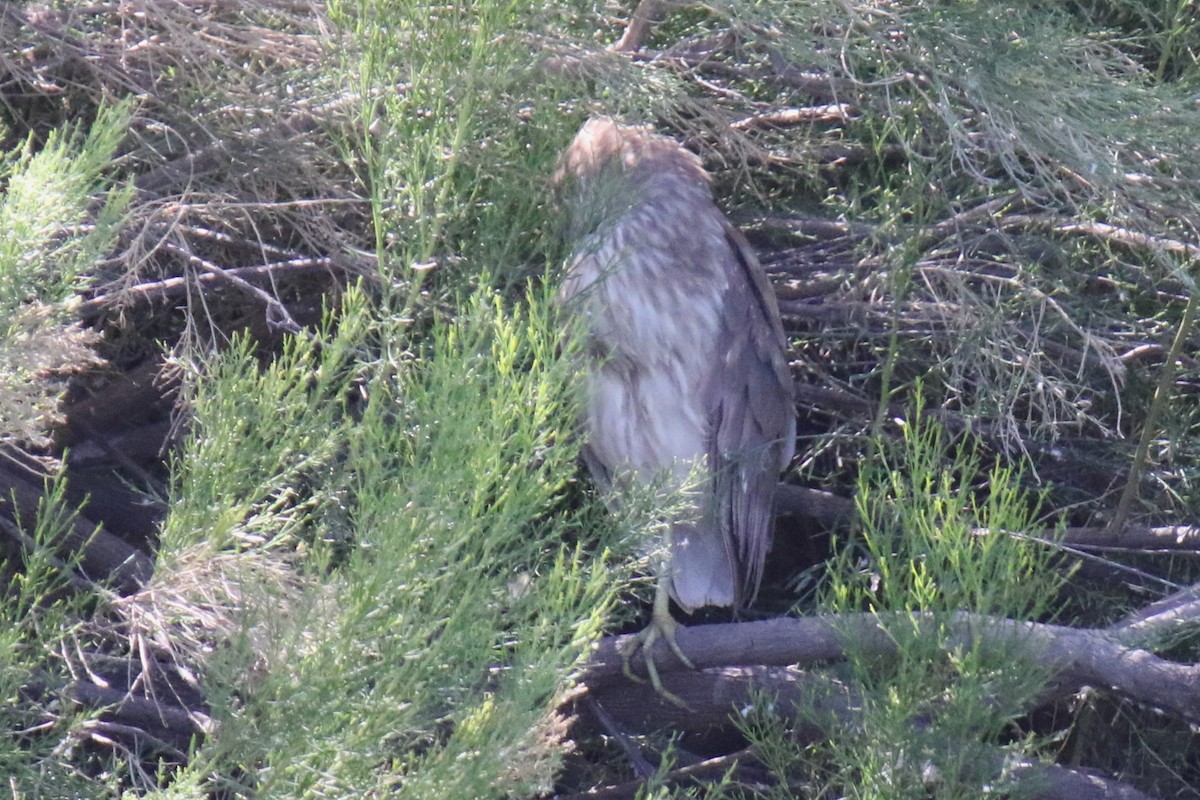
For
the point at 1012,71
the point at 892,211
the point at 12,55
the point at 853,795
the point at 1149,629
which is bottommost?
the point at 853,795

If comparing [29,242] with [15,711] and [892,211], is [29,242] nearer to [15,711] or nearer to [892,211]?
[15,711]

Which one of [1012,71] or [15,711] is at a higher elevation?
[1012,71]

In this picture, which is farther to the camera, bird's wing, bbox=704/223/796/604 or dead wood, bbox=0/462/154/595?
bird's wing, bbox=704/223/796/604

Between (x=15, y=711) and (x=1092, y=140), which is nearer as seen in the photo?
(x=15, y=711)

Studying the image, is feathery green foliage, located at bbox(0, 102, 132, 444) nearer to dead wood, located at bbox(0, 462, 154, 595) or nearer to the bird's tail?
dead wood, located at bbox(0, 462, 154, 595)

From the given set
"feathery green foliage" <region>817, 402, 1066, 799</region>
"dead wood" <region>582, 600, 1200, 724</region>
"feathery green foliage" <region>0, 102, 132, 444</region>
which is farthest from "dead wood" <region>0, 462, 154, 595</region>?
"feathery green foliage" <region>817, 402, 1066, 799</region>

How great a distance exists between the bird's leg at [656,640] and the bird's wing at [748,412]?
0.33 m

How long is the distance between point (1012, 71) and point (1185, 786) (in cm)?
178

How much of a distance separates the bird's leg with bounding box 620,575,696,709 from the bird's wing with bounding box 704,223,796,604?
0.33 meters

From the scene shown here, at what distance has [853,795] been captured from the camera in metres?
2.38

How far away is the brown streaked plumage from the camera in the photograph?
3.25 meters

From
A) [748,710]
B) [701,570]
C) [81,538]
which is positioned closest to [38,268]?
[81,538]

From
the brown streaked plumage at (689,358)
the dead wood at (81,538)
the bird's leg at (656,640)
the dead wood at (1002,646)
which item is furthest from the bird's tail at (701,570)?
the dead wood at (81,538)

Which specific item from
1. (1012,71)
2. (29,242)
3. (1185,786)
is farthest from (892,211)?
(29,242)
